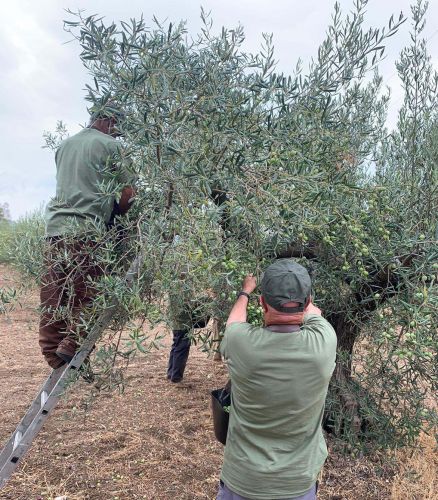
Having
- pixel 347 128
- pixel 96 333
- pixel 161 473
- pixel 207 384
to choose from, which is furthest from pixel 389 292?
pixel 207 384

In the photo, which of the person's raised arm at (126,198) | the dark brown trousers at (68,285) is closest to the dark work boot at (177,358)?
the dark brown trousers at (68,285)

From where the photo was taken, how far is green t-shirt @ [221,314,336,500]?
7.45 feet

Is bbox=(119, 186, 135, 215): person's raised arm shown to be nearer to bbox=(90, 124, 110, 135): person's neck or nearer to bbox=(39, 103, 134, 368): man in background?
bbox=(39, 103, 134, 368): man in background

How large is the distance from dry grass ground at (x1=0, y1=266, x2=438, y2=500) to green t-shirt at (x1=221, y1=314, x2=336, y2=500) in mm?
1322

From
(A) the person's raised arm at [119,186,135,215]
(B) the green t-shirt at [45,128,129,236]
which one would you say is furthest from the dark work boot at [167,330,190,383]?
(A) the person's raised arm at [119,186,135,215]

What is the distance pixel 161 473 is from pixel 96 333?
171 cm

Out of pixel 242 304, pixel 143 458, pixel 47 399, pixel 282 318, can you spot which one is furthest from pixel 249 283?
pixel 143 458

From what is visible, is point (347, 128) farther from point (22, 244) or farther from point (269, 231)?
point (22, 244)

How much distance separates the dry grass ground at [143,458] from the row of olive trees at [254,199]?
29.4 inches

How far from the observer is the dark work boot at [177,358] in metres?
5.85

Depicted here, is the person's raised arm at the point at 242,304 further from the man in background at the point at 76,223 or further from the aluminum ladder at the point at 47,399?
the man in background at the point at 76,223

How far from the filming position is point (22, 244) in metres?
3.21

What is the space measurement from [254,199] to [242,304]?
0.54 meters

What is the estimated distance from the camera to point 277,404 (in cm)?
229
